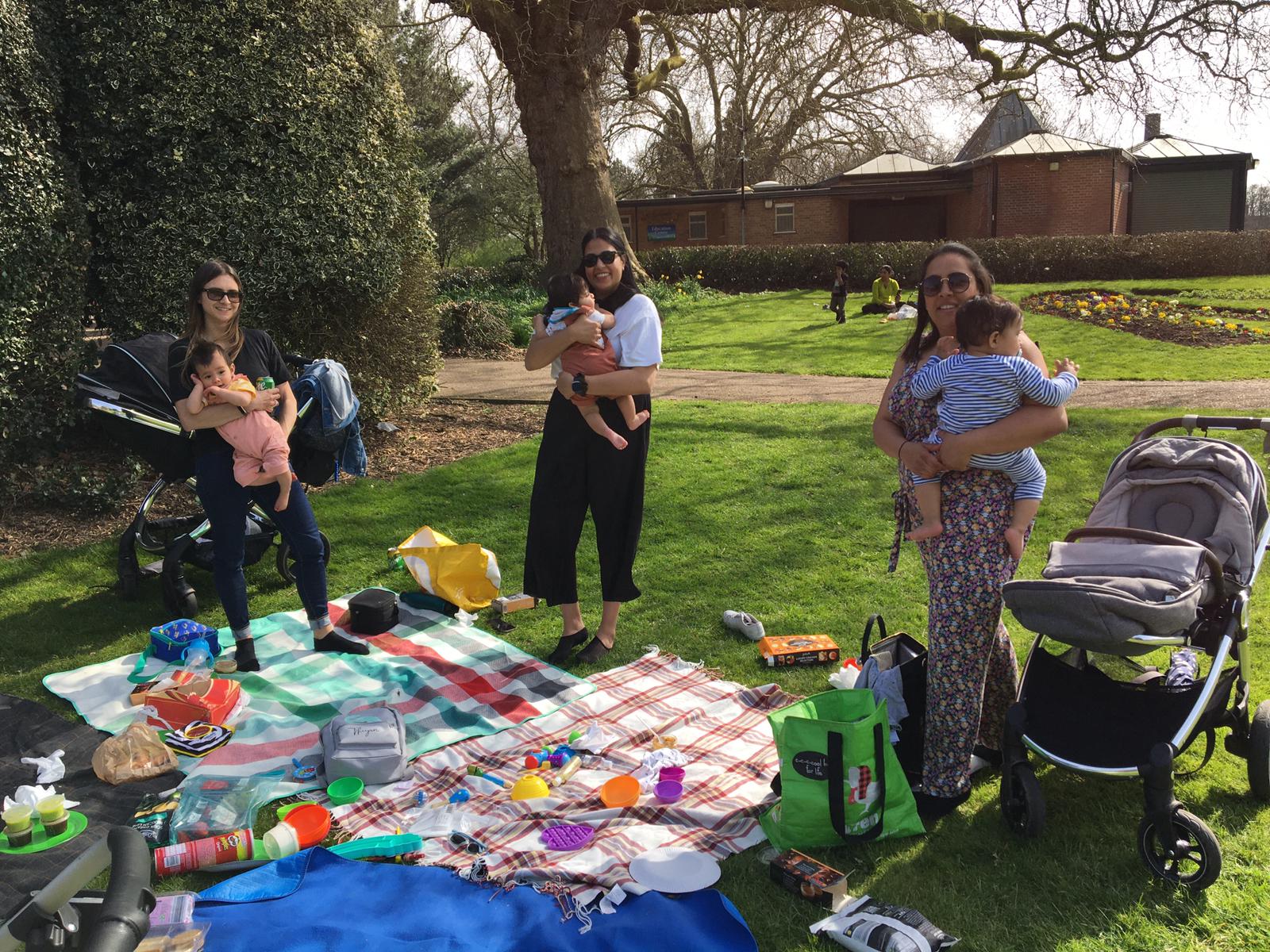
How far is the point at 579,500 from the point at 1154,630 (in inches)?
110

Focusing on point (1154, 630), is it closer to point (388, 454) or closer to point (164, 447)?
point (164, 447)

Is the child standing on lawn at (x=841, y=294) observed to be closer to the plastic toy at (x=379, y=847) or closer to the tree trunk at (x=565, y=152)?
the tree trunk at (x=565, y=152)

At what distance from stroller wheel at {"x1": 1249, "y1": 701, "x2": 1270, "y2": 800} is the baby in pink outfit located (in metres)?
4.33

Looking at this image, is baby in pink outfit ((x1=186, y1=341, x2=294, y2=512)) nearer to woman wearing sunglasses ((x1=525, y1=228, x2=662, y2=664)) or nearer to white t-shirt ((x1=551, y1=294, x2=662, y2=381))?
woman wearing sunglasses ((x1=525, y1=228, x2=662, y2=664))

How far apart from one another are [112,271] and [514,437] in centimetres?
395

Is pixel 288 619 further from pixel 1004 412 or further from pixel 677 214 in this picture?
pixel 677 214

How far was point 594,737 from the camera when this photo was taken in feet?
14.1

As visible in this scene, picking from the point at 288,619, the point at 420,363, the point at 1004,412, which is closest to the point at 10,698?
the point at 288,619

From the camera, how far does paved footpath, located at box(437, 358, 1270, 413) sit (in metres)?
10.5

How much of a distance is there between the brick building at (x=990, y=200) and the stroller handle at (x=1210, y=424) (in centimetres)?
2557

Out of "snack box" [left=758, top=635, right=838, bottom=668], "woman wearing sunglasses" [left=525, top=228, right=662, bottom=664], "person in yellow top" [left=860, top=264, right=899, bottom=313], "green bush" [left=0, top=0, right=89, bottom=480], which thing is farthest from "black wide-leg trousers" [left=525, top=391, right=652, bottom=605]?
"person in yellow top" [left=860, top=264, right=899, bottom=313]

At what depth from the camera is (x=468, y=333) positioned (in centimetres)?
1555

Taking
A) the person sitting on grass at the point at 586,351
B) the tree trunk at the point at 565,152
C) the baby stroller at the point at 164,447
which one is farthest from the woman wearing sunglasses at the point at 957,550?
the tree trunk at the point at 565,152

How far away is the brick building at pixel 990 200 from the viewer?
30266mm
